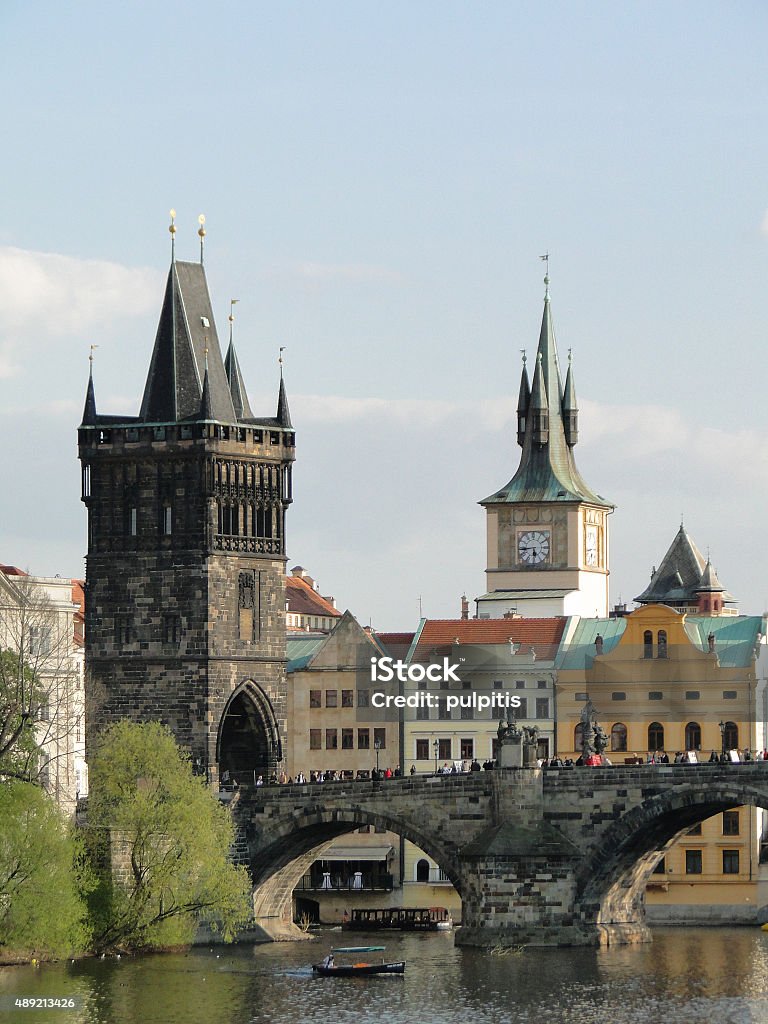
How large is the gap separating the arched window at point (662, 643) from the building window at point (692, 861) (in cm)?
935

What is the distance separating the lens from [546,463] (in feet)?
592

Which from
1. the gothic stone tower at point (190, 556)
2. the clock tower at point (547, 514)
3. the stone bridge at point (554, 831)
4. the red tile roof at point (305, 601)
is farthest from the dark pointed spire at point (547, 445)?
the stone bridge at point (554, 831)

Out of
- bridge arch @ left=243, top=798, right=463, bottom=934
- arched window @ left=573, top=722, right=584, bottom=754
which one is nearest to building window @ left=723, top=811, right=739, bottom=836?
arched window @ left=573, top=722, right=584, bottom=754

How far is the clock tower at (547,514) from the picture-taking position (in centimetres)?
17838

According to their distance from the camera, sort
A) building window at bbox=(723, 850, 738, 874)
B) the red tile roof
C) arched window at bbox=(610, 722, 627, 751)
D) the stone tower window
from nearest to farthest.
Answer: the stone tower window
building window at bbox=(723, 850, 738, 874)
arched window at bbox=(610, 722, 627, 751)
the red tile roof

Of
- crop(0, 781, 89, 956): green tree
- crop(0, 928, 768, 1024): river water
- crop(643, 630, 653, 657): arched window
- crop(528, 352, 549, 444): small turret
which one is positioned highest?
crop(528, 352, 549, 444): small turret

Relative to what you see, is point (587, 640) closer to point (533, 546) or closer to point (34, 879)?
point (533, 546)

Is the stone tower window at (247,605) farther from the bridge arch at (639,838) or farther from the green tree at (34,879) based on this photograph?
the green tree at (34,879)

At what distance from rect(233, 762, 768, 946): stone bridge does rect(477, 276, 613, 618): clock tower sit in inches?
1953

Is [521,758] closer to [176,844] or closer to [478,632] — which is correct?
[176,844]

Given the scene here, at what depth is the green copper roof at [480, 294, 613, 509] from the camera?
179750mm

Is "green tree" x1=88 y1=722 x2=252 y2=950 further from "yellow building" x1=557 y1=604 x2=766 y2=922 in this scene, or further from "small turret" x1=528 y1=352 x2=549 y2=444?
"small turret" x1=528 y1=352 x2=549 y2=444

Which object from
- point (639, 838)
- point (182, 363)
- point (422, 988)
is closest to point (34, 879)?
point (422, 988)

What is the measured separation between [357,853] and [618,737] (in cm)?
1312
